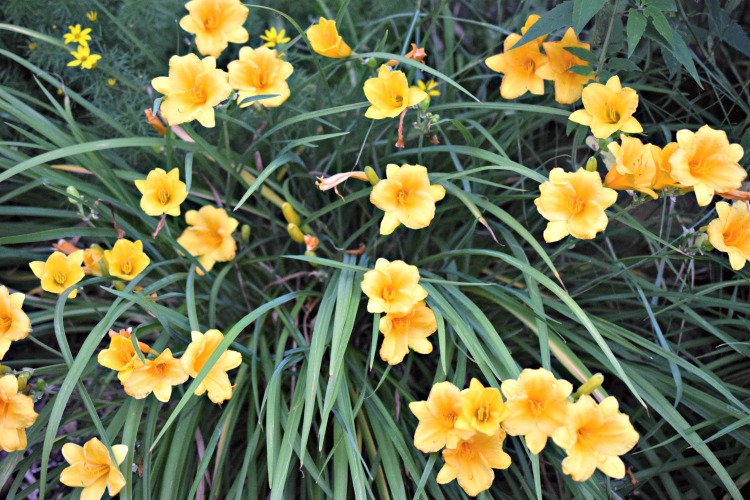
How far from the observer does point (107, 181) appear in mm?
1506

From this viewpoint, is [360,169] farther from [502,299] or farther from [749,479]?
[749,479]

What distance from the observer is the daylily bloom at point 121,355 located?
3.92ft

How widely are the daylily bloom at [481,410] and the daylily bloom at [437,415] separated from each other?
1.2 inches

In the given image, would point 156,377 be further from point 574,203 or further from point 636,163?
point 636,163

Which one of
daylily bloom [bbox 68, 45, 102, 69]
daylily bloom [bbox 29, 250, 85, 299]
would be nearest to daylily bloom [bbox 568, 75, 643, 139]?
daylily bloom [bbox 29, 250, 85, 299]

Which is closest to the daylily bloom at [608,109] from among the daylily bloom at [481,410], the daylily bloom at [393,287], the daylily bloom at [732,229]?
the daylily bloom at [732,229]

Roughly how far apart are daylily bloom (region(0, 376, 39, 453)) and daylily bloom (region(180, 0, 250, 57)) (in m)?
0.79

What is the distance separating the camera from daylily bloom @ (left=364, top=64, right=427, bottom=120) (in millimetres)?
1308

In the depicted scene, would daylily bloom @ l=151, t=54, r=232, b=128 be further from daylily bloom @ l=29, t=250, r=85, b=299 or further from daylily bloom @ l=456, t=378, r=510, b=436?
daylily bloom @ l=456, t=378, r=510, b=436

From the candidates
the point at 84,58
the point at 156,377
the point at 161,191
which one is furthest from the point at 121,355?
the point at 84,58

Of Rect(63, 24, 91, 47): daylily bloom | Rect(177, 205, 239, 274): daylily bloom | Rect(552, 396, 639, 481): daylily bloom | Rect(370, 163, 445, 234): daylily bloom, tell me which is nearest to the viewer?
Rect(552, 396, 639, 481): daylily bloom

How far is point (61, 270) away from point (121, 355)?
0.81ft

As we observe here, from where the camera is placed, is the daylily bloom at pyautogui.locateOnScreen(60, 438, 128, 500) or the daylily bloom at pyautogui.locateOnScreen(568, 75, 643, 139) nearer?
the daylily bloom at pyautogui.locateOnScreen(60, 438, 128, 500)

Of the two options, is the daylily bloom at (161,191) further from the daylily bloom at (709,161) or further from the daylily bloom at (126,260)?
the daylily bloom at (709,161)
